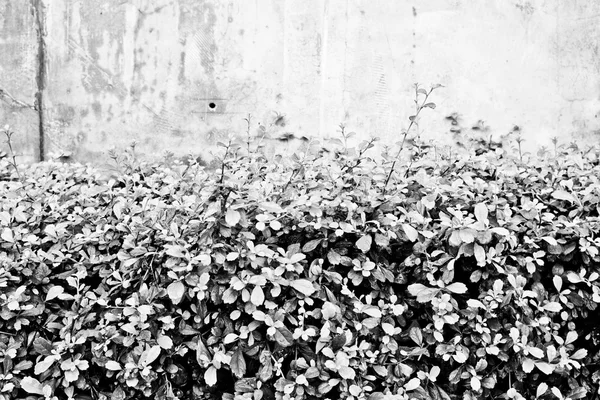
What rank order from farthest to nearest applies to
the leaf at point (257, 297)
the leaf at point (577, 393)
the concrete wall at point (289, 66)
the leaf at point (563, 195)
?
the concrete wall at point (289, 66), the leaf at point (563, 195), the leaf at point (577, 393), the leaf at point (257, 297)

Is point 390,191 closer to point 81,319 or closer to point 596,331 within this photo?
point 596,331

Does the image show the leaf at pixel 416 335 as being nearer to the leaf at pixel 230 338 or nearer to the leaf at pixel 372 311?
the leaf at pixel 372 311

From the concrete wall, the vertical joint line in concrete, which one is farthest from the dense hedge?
the vertical joint line in concrete

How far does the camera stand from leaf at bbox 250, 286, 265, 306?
69.6 inches

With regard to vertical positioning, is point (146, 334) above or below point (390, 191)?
below

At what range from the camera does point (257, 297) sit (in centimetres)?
177

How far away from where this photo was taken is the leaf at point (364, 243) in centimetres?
188

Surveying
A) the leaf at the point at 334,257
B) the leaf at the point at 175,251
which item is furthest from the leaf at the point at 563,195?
the leaf at the point at 175,251

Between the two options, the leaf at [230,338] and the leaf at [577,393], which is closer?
the leaf at [230,338]

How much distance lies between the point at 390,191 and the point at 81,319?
126 cm

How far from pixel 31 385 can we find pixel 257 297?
2.74ft

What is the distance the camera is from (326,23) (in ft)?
12.3

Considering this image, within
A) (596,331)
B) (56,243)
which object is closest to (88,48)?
(56,243)

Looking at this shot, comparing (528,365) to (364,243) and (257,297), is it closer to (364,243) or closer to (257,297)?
(364,243)
